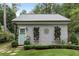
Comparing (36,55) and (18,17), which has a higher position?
(18,17)

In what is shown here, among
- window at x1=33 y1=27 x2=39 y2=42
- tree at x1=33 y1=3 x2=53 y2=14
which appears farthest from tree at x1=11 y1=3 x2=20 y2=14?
window at x1=33 y1=27 x2=39 y2=42

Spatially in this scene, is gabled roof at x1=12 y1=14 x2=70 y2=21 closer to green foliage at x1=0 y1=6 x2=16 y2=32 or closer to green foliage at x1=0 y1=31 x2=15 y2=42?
green foliage at x1=0 y1=6 x2=16 y2=32

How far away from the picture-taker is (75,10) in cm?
651

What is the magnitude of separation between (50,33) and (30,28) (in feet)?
0.93

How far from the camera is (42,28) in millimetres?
6539

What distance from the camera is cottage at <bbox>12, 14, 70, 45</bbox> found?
647cm

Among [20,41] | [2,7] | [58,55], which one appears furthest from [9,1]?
[58,55]

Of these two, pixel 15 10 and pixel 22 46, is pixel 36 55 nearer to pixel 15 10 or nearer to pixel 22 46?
pixel 22 46

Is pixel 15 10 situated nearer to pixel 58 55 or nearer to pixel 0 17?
pixel 0 17

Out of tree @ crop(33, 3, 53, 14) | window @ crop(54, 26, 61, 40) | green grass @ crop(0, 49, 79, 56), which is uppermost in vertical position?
tree @ crop(33, 3, 53, 14)

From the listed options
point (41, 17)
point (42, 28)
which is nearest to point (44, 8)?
point (41, 17)

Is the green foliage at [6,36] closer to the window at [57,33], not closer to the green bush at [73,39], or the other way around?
the window at [57,33]

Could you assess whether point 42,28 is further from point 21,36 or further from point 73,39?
point 73,39

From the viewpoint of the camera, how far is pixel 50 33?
21.4ft
